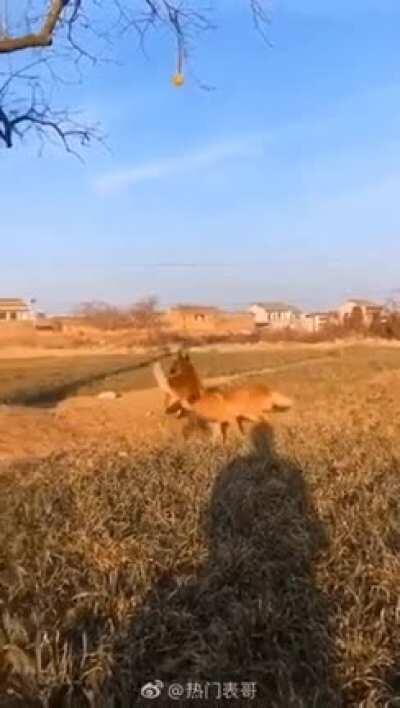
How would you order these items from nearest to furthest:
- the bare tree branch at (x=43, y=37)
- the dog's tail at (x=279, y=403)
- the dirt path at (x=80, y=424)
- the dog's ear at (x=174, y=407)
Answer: the bare tree branch at (x=43, y=37)
the dirt path at (x=80, y=424)
the dog's ear at (x=174, y=407)
the dog's tail at (x=279, y=403)

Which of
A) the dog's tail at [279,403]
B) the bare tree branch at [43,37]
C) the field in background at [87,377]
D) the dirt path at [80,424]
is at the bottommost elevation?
the field in background at [87,377]

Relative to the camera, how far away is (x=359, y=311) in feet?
209

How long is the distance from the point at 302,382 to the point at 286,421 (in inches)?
304

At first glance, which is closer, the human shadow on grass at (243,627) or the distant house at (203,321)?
the human shadow on grass at (243,627)

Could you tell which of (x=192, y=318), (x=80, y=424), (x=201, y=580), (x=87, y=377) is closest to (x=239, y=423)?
(x=80, y=424)

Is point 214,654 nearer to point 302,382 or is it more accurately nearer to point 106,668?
point 106,668

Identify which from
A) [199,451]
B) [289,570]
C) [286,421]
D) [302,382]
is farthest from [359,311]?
[289,570]

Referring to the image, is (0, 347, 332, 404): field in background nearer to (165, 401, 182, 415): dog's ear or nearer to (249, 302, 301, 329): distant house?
(165, 401, 182, 415): dog's ear

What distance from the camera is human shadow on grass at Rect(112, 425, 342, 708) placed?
4.02 m

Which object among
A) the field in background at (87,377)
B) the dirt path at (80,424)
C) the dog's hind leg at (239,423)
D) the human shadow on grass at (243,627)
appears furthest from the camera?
the field in background at (87,377)

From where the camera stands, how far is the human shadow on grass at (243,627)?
13.2ft

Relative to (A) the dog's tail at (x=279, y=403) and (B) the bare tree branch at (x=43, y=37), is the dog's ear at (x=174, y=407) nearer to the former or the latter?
(A) the dog's tail at (x=279, y=403)

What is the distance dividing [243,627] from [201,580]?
1.91ft

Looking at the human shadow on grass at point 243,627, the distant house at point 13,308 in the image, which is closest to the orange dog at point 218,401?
the human shadow on grass at point 243,627
